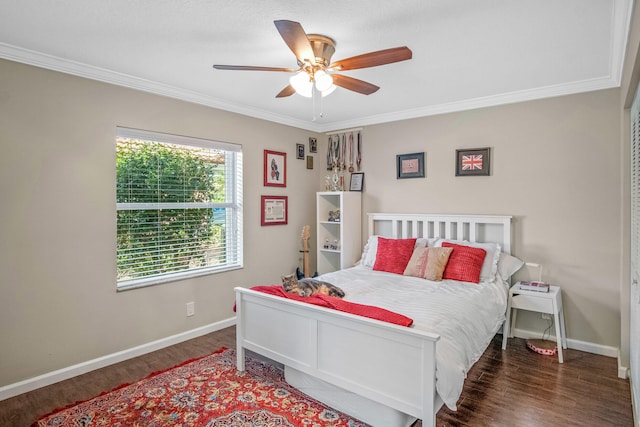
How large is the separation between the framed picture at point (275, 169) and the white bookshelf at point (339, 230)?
A: 20.7 inches

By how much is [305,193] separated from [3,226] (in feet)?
10.5

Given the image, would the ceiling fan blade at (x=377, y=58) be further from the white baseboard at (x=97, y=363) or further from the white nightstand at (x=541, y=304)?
the white baseboard at (x=97, y=363)

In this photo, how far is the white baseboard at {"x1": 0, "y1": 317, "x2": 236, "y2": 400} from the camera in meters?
2.59

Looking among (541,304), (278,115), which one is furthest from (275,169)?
(541,304)

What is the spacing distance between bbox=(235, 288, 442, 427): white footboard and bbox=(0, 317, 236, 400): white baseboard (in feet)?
3.17

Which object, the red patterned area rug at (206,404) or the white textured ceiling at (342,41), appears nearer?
the white textured ceiling at (342,41)

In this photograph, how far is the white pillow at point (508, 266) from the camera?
346 cm

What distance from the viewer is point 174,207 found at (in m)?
3.57

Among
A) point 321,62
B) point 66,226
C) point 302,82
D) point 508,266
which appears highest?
point 321,62

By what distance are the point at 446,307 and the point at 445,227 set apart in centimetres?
163

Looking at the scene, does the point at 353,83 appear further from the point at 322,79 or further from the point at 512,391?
the point at 512,391

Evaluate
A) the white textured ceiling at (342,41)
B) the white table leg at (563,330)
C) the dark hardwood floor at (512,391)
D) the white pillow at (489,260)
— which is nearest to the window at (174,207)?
the white textured ceiling at (342,41)

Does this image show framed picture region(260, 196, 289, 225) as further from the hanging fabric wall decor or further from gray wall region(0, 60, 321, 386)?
gray wall region(0, 60, 321, 386)

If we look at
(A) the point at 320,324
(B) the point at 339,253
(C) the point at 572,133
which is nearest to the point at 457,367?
(A) the point at 320,324
